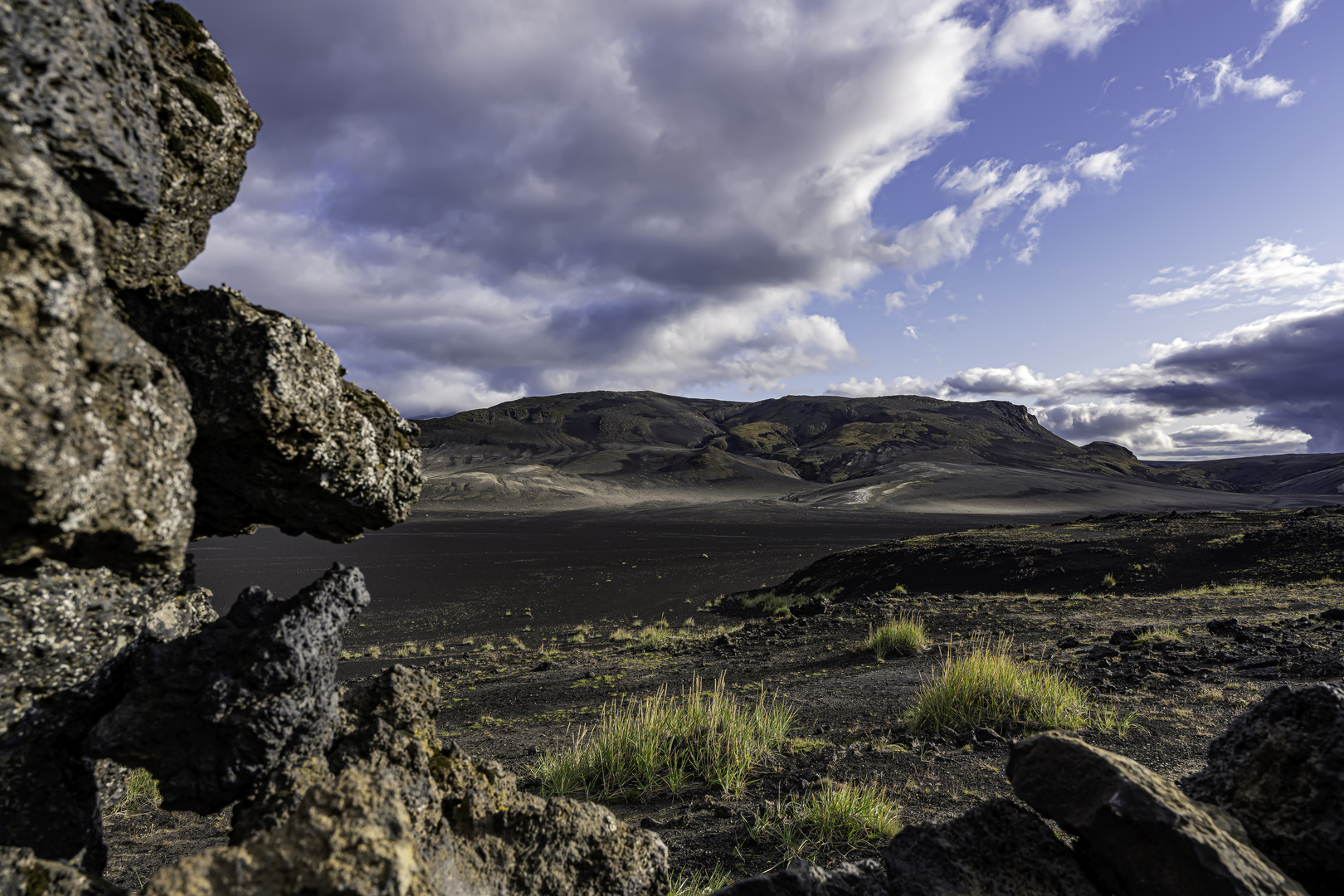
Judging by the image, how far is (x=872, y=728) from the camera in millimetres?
6727

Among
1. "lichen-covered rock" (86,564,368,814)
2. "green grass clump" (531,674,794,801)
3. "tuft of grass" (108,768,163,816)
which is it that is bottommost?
"tuft of grass" (108,768,163,816)

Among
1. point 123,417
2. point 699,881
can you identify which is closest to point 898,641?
point 699,881

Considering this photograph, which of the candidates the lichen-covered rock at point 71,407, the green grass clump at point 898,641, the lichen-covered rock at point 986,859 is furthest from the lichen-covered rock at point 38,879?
the green grass clump at point 898,641

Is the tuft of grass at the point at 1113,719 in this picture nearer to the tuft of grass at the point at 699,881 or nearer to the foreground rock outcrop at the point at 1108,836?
the foreground rock outcrop at the point at 1108,836

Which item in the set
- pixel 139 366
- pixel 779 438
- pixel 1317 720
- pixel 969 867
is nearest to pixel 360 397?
pixel 139 366

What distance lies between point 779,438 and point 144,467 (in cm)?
19614

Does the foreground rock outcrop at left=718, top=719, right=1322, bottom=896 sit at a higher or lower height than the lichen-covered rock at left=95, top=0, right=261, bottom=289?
lower

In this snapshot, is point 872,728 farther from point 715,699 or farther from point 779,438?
point 779,438

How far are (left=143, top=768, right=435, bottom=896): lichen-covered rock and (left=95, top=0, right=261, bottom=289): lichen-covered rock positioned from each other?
2014mm

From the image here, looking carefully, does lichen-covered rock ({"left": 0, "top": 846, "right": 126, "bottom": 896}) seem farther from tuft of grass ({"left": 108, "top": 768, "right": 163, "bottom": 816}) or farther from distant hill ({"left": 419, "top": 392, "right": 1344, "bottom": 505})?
distant hill ({"left": 419, "top": 392, "right": 1344, "bottom": 505})

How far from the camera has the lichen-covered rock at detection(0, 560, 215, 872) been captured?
2.22 m

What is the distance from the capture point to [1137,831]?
2.44 meters

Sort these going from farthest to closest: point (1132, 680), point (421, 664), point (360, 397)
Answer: point (421, 664) → point (1132, 680) → point (360, 397)

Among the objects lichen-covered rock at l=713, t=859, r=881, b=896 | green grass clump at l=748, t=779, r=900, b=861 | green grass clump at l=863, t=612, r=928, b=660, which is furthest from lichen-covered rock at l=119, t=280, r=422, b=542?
green grass clump at l=863, t=612, r=928, b=660
